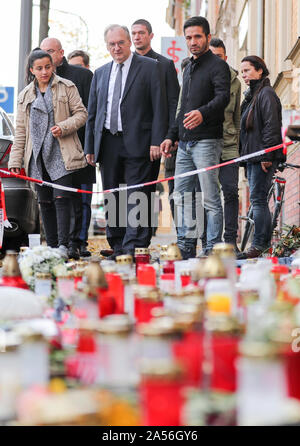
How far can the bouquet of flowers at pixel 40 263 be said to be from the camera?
4197mm

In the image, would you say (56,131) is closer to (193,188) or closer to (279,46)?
(193,188)

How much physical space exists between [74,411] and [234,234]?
5.63 metres

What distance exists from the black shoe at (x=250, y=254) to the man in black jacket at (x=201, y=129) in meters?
0.22

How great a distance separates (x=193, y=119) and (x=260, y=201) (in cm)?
103

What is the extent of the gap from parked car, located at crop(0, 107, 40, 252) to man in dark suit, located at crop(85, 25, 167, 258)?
1302mm

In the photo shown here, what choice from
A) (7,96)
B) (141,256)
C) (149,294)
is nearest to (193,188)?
(141,256)

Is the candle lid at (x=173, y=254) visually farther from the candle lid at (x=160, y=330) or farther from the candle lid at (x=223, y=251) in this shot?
the candle lid at (x=160, y=330)

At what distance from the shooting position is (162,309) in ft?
8.46

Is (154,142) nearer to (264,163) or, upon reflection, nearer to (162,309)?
(264,163)

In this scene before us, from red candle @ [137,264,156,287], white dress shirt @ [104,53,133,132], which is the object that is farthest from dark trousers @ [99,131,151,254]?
red candle @ [137,264,156,287]

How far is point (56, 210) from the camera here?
7336 mm

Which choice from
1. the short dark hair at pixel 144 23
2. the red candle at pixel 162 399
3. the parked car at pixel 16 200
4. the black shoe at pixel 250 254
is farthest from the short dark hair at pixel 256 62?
the red candle at pixel 162 399
